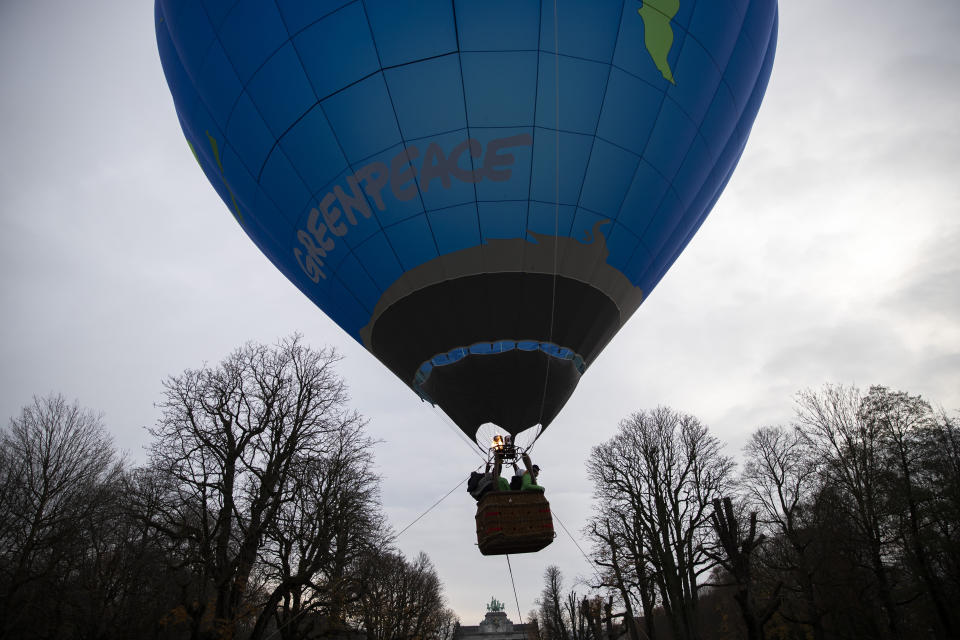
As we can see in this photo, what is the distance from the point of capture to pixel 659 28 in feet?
17.3

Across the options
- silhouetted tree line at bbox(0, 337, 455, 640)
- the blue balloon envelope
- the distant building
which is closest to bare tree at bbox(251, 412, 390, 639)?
silhouetted tree line at bbox(0, 337, 455, 640)

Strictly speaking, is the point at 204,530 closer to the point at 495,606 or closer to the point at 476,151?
the point at 476,151

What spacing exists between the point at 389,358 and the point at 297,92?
2903 millimetres

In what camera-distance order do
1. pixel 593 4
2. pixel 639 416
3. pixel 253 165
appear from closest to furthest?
pixel 593 4
pixel 253 165
pixel 639 416

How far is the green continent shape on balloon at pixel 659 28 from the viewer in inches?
203

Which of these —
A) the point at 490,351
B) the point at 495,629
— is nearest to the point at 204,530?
the point at 490,351

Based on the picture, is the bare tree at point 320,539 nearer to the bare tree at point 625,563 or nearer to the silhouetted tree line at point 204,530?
the silhouetted tree line at point 204,530

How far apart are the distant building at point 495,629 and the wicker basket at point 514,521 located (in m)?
70.7

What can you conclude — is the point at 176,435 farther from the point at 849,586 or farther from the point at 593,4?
the point at 849,586

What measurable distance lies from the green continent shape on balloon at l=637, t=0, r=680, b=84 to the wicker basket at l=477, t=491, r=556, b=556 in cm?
426

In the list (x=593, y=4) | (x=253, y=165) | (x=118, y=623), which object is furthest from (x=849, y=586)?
(x=118, y=623)

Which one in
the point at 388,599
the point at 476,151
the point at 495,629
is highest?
the point at 476,151

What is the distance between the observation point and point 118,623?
40.8ft

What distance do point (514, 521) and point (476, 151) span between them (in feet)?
10.9
